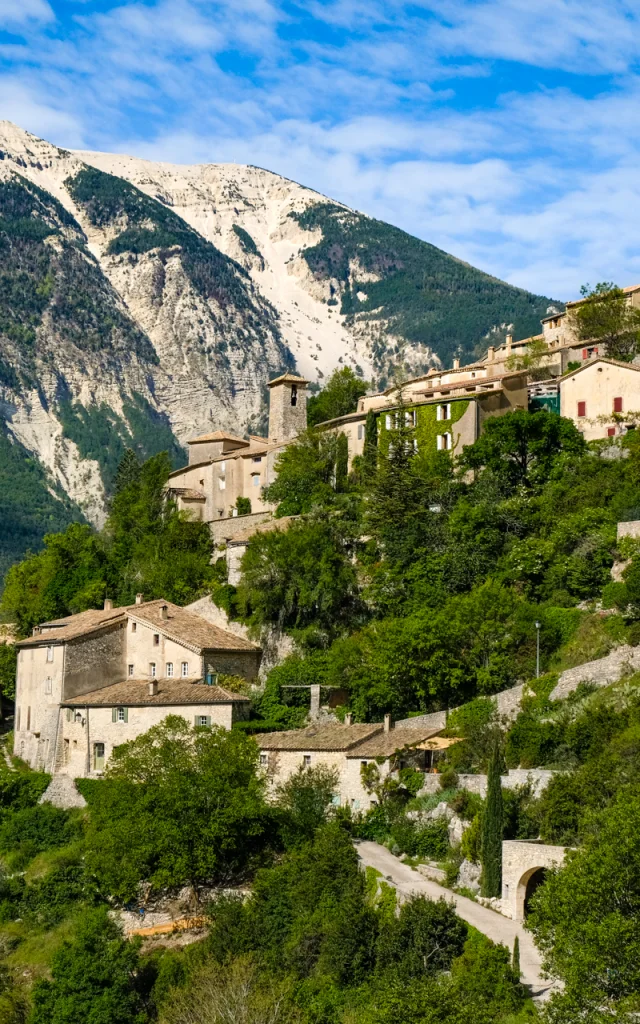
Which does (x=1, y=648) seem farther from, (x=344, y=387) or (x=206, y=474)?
(x=344, y=387)

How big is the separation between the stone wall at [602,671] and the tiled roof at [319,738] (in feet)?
24.4

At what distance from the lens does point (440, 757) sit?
49.5 meters

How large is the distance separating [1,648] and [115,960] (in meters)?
29.1

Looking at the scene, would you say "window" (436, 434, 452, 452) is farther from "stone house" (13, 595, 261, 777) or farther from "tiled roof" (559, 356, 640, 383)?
"stone house" (13, 595, 261, 777)

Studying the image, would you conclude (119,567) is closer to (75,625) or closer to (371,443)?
(75,625)

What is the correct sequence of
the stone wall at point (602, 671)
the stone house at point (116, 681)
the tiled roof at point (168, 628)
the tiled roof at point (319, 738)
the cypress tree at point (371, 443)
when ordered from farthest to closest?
the cypress tree at point (371, 443), the tiled roof at point (168, 628), the stone house at point (116, 681), the tiled roof at point (319, 738), the stone wall at point (602, 671)

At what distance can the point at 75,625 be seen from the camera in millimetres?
64250

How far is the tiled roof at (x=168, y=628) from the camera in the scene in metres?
60.5

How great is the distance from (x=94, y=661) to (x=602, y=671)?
22.9 meters

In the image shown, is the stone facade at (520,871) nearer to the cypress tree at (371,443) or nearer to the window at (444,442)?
the window at (444,442)

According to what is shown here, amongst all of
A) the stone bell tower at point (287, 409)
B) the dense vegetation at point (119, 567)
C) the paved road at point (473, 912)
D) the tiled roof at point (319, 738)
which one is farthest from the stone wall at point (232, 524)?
the paved road at point (473, 912)

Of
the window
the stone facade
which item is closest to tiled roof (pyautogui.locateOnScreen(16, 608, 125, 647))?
the window

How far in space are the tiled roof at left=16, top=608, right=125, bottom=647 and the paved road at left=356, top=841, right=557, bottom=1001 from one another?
736 inches

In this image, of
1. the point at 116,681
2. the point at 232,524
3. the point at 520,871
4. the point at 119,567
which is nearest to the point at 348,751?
the point at 520,871
